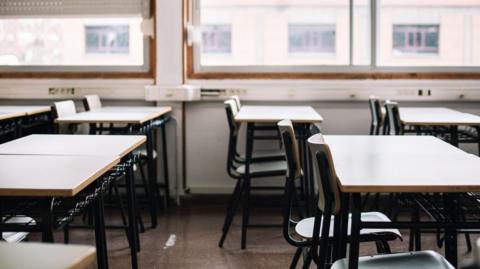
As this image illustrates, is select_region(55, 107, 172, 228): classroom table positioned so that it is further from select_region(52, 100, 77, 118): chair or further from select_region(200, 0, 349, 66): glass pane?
select_region(200, 0, 349, 66): glass pane

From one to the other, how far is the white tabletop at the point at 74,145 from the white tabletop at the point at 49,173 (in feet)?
0.41

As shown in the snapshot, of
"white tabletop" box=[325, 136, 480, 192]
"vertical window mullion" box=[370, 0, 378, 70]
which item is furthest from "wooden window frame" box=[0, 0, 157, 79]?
"white tabletop" box=[325, 136, 480, 192]

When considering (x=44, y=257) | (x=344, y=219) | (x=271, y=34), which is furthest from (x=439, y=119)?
(x=44, y=257)

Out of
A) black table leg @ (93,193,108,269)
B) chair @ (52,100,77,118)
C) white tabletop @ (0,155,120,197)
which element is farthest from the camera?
chair @ (52,100,77,118)

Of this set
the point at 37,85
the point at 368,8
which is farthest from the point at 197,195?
the point at 368,8

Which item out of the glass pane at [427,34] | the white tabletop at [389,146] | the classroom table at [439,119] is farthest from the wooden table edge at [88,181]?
the glass pane at [427,34]

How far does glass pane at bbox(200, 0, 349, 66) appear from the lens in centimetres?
518

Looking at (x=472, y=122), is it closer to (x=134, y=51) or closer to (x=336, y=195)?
(x=336, y=195)

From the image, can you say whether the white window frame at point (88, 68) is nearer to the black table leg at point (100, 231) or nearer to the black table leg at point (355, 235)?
the black table leg at point (100, 231)

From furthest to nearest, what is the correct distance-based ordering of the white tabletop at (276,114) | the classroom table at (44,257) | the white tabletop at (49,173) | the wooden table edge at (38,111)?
the wooden table edge at (38,111) → the white tabletop at (276,114) → the white tabletop at (49,173) → the classroom table at (44,257)

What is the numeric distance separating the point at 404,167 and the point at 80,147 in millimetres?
1376

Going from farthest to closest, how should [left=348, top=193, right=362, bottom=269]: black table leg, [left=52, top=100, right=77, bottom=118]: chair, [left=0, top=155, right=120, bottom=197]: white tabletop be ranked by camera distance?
[left=52, top=100, right=77, bottom=118]: chair, [left=348, top=193, right=362, bottom=269]: black table leg, [left=0, top=155, right=120, bottom=197]: white tabletop

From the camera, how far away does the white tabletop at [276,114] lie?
12.8ft

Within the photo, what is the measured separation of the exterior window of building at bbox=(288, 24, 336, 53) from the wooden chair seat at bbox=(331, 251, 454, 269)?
10.9 feet
